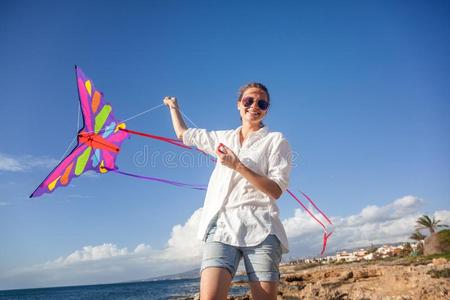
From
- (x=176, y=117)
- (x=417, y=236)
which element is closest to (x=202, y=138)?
(x=176, y=117)

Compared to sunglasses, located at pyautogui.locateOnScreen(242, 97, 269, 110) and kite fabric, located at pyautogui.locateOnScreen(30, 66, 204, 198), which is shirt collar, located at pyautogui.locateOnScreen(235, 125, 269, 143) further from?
kite fabric, located at pyautogui.locateOnScreen(30, 66, 204, 198)

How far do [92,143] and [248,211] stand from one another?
9.13 ft

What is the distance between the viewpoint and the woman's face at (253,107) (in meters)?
2.24

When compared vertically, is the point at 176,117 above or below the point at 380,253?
above

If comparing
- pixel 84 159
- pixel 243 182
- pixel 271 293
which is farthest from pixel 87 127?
pixel 271 293

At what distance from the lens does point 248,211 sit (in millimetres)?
1888

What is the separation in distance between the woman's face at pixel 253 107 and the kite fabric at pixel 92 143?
1.55 meters

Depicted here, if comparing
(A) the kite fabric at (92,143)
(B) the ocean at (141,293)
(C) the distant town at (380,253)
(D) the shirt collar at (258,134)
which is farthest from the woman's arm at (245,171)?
(C) the distant town at (380,253)

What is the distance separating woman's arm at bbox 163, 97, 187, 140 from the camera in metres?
2.43

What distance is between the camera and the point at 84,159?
404cm

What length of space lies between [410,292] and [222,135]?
440 centimetres

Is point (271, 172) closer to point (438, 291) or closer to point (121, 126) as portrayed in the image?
point (121, 126)

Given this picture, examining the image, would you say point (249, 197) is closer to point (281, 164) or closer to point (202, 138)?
point (281, 164)

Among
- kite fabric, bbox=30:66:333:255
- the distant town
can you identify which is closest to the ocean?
kite fabric, bbox=30:66:333:255
